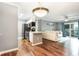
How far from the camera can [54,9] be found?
1.93m

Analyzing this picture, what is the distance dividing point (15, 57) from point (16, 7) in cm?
121

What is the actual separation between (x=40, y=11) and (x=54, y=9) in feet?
1.18

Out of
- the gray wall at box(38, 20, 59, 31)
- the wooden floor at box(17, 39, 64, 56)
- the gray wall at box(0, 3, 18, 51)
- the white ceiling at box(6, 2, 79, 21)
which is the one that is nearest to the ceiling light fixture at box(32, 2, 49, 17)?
the white ceiling at box(6, 2, 79, 21)

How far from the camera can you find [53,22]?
2.05 meters

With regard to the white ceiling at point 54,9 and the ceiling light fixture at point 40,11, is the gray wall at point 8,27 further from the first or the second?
the ceiling light fixture at point 40,11

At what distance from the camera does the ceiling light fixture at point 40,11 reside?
1.85 meters

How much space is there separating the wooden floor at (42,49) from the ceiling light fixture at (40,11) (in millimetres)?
733

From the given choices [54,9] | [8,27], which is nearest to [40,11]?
[54,9]

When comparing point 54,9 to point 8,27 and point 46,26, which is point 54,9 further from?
point 8,27

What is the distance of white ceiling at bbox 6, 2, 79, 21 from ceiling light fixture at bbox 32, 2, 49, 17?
0.08m

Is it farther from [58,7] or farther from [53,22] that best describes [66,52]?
[58,7]

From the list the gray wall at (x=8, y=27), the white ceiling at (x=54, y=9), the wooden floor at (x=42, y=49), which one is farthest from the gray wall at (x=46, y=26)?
the gray wall at (x=8, y=27)

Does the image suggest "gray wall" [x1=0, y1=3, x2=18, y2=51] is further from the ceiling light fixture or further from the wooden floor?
the ceiling light fixture

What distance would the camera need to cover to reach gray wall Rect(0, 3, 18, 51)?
1928 millimetres
